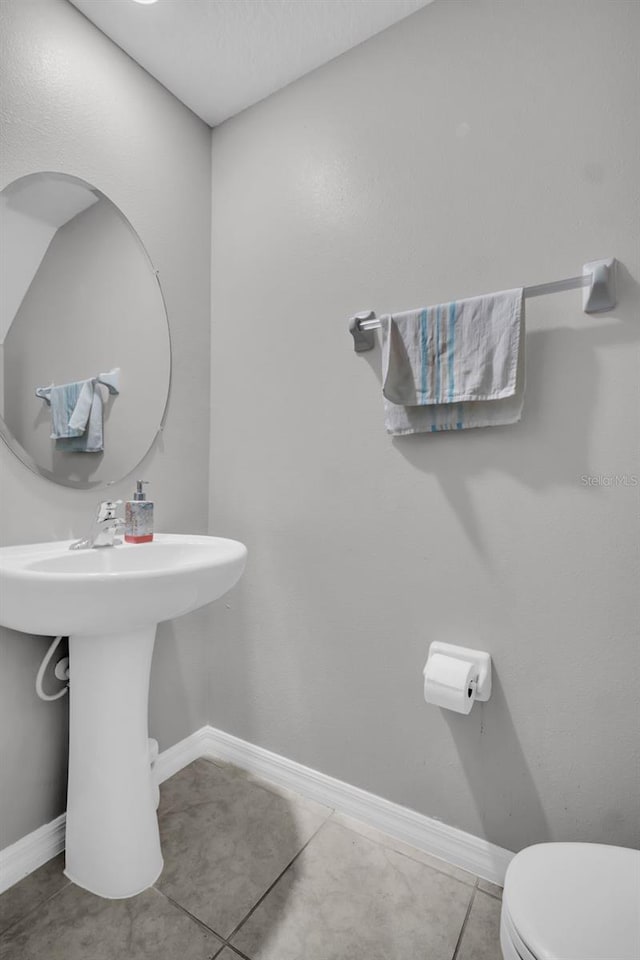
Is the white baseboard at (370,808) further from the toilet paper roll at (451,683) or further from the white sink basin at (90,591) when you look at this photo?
the white sink basin at (90,591)

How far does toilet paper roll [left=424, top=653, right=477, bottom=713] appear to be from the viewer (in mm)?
1127

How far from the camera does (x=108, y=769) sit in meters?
1.13

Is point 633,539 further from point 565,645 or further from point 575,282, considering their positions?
point 575,282

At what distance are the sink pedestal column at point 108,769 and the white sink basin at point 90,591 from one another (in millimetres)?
189

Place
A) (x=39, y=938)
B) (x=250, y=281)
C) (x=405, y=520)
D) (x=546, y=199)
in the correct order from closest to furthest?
(x=39, y=938)
(x=546, y=199)
(x=405, y=520)
(x=250, y=281)

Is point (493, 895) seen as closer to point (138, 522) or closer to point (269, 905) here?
point (269, 905)

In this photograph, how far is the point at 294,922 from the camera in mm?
1082

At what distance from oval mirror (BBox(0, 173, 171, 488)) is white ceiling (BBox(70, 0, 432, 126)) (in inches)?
19.2

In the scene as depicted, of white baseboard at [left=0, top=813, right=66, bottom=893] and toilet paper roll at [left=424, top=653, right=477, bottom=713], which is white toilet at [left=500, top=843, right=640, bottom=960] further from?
white baseboard at [left=0, top=813, right=66, bottom=893]

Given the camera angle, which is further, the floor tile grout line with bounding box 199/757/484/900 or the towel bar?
the floor tile grout line with bounding box 199/757/484/900

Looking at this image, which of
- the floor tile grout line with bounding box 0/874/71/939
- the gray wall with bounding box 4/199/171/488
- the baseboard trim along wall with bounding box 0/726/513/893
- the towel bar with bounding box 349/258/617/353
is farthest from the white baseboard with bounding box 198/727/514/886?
the towel bar with bounding box 349/258/617/353

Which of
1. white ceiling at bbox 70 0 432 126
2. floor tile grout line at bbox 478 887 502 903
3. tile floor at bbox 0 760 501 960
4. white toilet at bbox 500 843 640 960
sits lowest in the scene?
floor tile grout line at bbox 478 887 502 903

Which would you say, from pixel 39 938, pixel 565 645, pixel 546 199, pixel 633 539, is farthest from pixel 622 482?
pixel 39 938

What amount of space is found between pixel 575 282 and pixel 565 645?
0.82 meters
